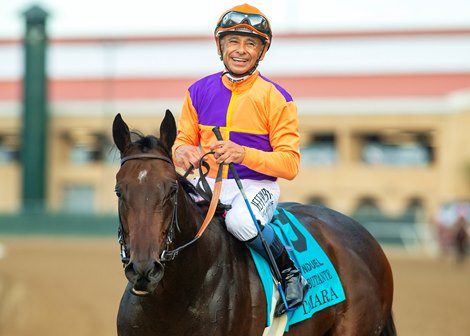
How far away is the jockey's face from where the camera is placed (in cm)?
484

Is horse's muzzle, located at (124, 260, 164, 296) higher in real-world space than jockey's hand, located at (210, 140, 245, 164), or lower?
lower

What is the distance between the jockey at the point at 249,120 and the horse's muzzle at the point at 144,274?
0.94m

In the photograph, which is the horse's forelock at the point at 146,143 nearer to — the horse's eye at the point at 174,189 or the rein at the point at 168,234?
the rein at the point at 168,234

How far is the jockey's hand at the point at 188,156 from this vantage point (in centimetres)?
463

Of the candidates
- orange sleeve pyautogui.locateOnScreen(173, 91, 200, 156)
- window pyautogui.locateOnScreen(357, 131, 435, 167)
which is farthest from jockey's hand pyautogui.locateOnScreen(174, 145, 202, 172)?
window pyautogui.locateOnScreen(357, 131, 435, 167)

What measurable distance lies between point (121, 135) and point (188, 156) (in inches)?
21.2

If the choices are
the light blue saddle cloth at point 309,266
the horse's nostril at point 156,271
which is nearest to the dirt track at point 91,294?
the light blue saddle cloth at point 309,266

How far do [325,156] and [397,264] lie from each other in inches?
1005

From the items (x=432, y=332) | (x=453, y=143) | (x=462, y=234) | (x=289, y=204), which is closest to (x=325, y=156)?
(x=453, y=143)

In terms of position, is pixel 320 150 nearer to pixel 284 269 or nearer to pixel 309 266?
pixel 309 266

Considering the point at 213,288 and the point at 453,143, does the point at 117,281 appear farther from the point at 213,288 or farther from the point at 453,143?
the point at 453,143

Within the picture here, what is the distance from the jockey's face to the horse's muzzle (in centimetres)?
142

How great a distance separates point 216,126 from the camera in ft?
15.8

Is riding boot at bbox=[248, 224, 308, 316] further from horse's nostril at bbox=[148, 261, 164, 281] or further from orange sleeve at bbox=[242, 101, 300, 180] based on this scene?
horse's nostril at bbox=[148, 261, 164, 281]
